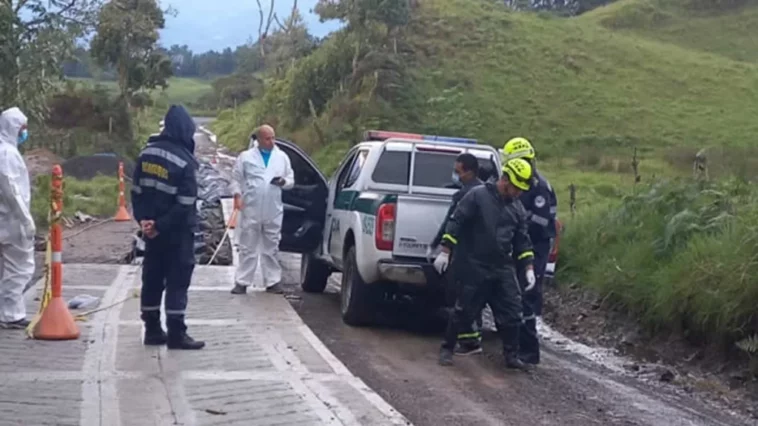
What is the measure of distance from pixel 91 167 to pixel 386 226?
85.6ft

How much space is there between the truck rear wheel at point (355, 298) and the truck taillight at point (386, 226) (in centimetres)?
53

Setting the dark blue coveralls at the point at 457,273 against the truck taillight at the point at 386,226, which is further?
the truck taillight at the point at 386,226

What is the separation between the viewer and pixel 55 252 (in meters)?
9.92

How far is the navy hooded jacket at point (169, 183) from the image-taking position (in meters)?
9.47

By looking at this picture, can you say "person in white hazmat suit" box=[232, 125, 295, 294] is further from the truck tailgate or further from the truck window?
the truck tailgate

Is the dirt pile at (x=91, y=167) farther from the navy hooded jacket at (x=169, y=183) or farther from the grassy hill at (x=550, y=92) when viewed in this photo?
the navy hooded jacket at (x=169, y=183)

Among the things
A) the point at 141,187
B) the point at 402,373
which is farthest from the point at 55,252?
the point at 402,373

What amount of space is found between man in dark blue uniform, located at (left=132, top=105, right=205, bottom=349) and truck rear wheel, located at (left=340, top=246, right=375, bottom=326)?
2.49 metres

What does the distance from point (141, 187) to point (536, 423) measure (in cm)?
380

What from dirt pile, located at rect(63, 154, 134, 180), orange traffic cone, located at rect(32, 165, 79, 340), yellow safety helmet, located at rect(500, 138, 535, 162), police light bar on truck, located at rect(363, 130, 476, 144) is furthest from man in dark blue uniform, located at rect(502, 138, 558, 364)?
dirt pile, located at rect(63, 154, 134, 180)

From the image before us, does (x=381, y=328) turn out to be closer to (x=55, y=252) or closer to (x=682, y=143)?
(x=55, y=252)

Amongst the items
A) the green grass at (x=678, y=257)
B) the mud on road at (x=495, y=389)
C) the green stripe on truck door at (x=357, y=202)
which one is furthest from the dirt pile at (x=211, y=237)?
the green grass at (x=678, y=257)

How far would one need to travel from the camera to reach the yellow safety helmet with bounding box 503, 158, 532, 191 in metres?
10.1

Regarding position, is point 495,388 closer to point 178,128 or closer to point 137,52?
point 178,128
